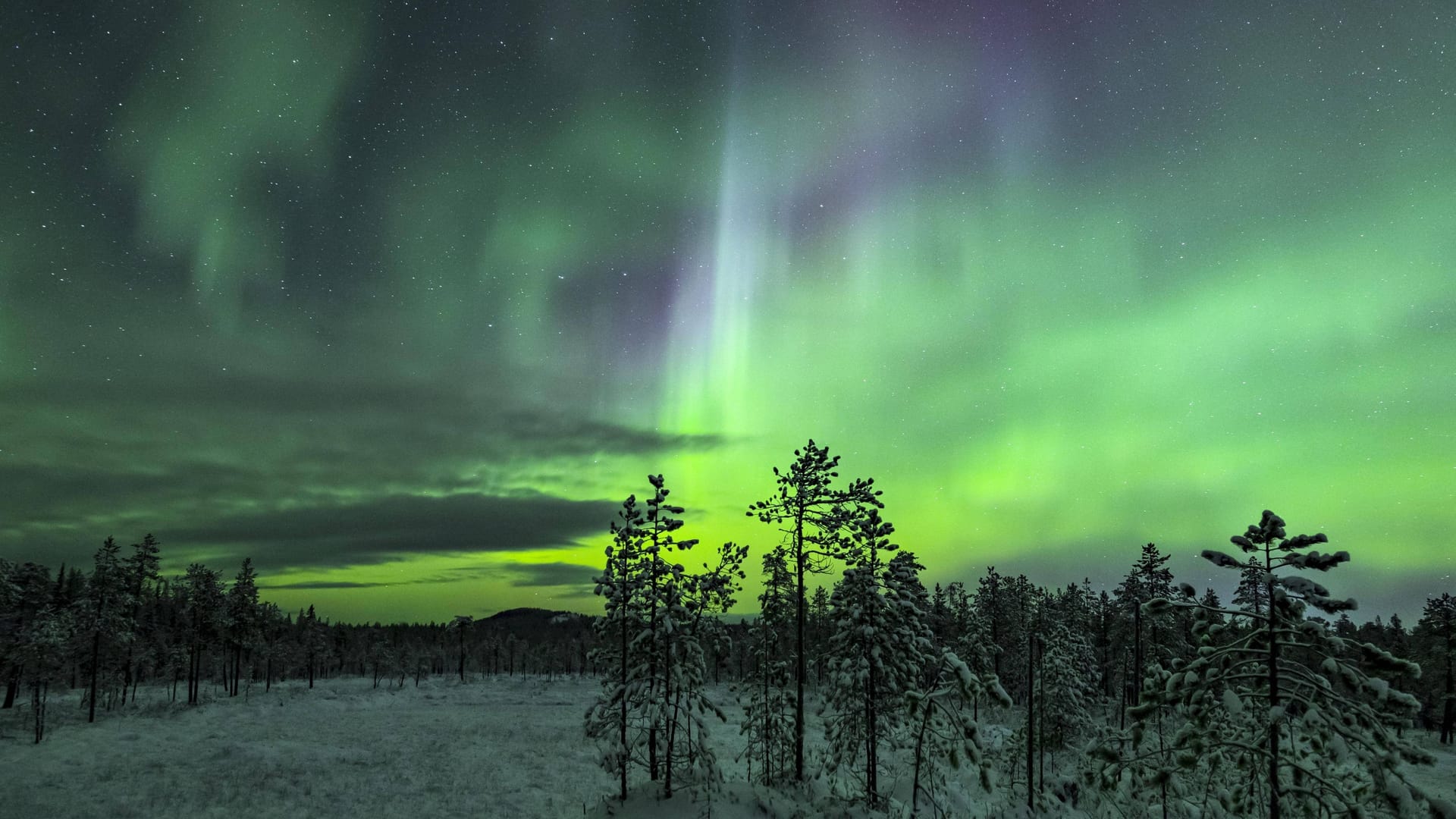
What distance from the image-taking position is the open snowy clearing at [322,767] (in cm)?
2986

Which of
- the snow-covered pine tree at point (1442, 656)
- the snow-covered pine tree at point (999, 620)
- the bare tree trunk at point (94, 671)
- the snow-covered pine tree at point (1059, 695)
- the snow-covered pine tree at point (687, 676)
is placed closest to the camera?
the snow-covered pine tree at point (687, 676)

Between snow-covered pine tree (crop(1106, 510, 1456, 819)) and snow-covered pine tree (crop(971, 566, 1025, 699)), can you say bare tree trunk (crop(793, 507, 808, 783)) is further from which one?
snow-covered pine tree (crop(971, 566, 1025, 699))

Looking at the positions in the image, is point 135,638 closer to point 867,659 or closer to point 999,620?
point 867,659

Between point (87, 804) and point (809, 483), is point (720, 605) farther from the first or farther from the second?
point (87, 804)

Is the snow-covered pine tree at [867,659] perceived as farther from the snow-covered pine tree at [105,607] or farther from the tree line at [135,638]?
the snow-covered pine tree at [105,607]

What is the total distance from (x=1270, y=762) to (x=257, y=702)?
289ft

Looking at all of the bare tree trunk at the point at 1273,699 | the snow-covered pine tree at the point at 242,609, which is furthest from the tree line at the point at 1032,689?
the snow-covered pine tree at the point at 242,609

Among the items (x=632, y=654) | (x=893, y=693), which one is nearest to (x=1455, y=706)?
(x=893, y=693)

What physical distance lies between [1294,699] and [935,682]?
957 cm

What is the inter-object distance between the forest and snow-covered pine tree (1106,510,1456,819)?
1.5 inches

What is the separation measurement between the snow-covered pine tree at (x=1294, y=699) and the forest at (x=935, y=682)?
0.12 feet

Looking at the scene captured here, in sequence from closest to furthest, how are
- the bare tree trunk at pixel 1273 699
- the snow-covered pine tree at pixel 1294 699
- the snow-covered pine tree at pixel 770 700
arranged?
the snow-covered pine tree at pixel 1294 699 → the bare tree trunk at pixel 1273 699 → the snow-covered pine tree at pixel 770 700

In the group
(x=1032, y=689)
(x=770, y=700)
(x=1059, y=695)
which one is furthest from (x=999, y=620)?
(x=770, y=700)

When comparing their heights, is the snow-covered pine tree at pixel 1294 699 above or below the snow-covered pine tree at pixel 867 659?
above
